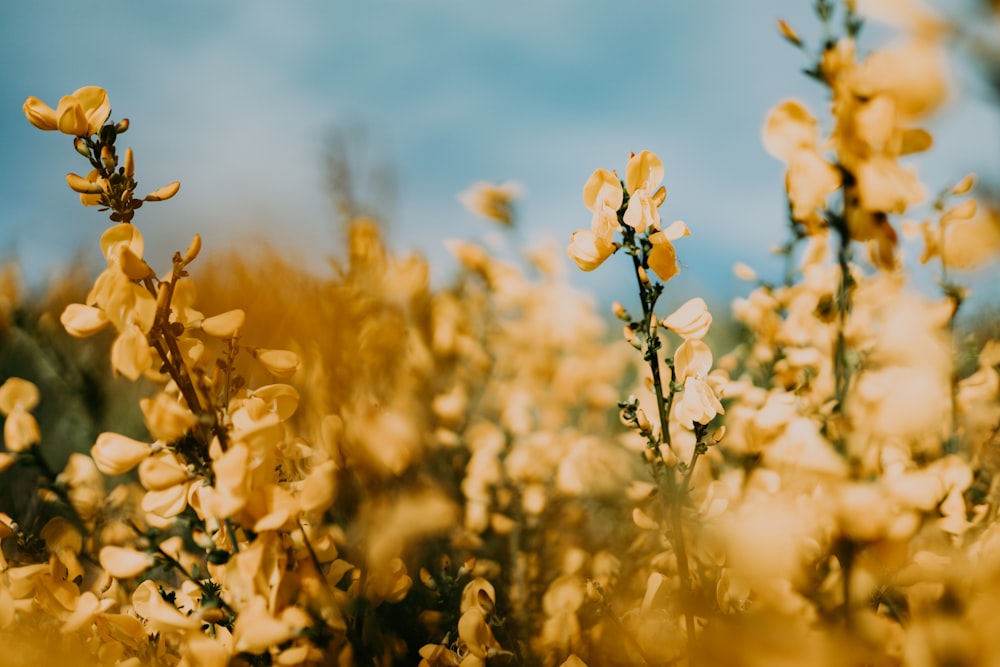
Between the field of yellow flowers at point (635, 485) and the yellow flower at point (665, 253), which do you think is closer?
the field of yellow flowers at point (635, 485)

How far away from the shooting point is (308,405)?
159cm

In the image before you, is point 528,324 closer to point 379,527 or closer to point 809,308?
point 809,308

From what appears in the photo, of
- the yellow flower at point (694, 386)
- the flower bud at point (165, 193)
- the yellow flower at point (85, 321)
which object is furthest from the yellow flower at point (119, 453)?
the yellow flower at point (694, 386)

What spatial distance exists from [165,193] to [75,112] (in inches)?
5.3

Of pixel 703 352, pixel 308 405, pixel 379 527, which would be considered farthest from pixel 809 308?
pixel 308 405

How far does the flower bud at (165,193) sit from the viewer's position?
838 mm

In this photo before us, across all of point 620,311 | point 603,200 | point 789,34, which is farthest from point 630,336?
point 789,34

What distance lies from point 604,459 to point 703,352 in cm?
110

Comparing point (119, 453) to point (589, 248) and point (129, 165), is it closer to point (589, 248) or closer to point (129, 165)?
point (129, 165)

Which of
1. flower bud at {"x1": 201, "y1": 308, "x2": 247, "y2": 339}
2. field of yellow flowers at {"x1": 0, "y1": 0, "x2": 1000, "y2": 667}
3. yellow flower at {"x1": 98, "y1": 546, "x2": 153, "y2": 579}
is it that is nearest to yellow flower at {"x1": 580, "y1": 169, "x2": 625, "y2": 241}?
field of yellow flowers at {"x1": 0, "y1": 0, "x2": 1000, "y2": 667}

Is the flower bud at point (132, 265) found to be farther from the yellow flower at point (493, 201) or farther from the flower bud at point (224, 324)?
the yellow flower at point (493, 201)

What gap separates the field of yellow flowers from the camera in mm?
689

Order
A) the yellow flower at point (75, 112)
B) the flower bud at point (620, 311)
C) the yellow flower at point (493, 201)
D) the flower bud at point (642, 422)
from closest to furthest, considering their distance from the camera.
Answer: the yellow flower at point (75, 112) → the flower bud at point (642, 422) → the flower bud at point (620, 311) → the yellow flower at point (493, 201)

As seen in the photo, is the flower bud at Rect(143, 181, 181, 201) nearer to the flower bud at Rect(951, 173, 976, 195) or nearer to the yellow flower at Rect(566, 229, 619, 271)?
the yellow flower at Rect(566, 229, 619, 271)
